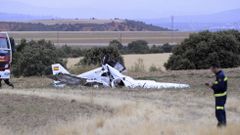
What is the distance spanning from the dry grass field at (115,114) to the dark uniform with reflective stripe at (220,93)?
0.32 meters

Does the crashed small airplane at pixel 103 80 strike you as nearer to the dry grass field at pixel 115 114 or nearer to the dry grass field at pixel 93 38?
the dry grass field at pixel 115 114

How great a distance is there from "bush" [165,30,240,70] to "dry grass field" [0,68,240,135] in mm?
17855

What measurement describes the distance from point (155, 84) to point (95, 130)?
43.6 ft

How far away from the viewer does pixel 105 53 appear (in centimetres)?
4206

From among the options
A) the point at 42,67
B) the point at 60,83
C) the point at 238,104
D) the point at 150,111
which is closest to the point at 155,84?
the point at 60,83

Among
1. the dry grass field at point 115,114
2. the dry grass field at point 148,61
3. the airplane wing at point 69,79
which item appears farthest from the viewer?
the dry grass field at point 148,61

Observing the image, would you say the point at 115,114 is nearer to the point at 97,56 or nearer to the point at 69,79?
the point at 69,79

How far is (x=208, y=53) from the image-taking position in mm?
41625

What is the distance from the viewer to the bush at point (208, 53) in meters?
41.7

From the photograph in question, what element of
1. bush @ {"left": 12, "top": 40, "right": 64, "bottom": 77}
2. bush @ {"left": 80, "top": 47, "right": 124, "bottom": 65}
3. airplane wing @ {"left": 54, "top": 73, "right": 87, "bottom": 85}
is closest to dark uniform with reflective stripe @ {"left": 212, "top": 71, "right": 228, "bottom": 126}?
airplane wing @ {"left": 54, "top": 73, "right": 87, "bottom": 85}

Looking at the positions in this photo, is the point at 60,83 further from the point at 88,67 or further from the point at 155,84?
the point at 88,67

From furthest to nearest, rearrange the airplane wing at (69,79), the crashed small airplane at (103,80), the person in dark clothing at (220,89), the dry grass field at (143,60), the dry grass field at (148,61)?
the dry grass field at (148,61) → the dry grass field at (143,60) → the airplane wing at (69,79) → the crashed small airplane at (103,80) → the person in dark clothing at (220,89)

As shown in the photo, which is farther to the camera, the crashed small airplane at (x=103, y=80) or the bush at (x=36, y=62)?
the bush at (x=36, y=62)

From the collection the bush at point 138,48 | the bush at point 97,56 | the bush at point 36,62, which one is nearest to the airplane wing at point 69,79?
the bush at point 36,62
